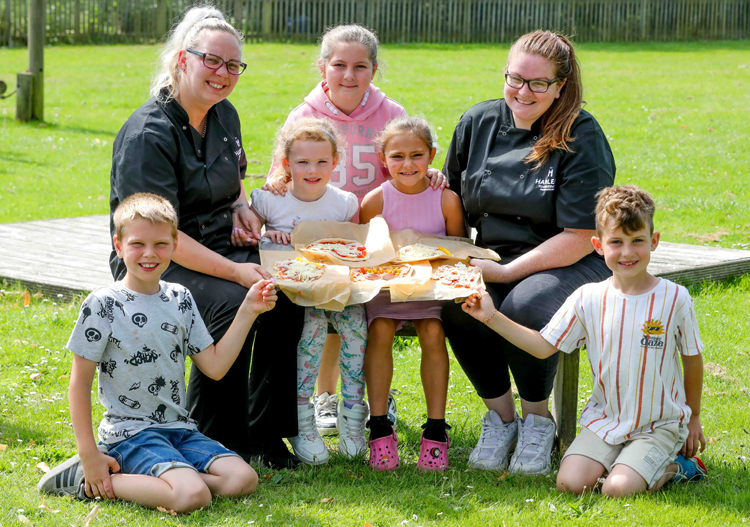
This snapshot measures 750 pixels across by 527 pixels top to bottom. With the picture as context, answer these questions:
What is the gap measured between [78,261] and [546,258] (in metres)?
4.14

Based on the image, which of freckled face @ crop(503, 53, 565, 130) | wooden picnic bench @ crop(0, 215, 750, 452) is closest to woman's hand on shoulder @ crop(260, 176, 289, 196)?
freckled face @ crop(503, 53, 565, 130)

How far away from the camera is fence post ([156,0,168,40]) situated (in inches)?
833

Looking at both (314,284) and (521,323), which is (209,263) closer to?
(314,284)

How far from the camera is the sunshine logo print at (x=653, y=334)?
333cm

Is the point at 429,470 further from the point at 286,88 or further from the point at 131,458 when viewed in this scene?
the point at 286,88

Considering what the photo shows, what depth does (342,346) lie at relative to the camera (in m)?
3.81

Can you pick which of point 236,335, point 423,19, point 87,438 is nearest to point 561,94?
point 236,335

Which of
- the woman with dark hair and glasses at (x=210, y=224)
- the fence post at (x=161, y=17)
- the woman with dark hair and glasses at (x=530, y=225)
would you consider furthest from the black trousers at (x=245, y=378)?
the fence post at (x=161, y=17)

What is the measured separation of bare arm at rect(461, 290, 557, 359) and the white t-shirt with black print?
1.17 meters

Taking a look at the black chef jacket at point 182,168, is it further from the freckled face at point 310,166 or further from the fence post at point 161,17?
the fence post at point 161,17

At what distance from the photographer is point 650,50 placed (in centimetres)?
2098

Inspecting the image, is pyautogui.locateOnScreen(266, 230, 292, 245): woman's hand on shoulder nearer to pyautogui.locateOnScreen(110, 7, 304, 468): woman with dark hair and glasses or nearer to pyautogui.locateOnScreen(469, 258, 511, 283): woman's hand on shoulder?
pyautogui.locateOnScreen(110, 7, 304, 468): woman with dark hair and glasses

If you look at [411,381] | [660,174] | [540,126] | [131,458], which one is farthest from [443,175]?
[660,174]

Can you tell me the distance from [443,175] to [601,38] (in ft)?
68.0
